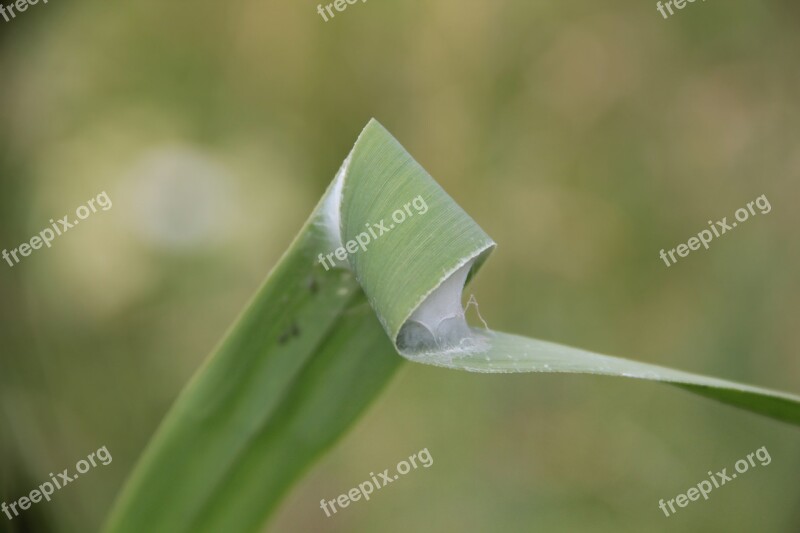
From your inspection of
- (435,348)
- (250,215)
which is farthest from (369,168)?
(250,215)

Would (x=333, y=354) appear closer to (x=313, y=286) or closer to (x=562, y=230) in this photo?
(x=313, y=286)

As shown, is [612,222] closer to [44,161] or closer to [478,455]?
[478,455]

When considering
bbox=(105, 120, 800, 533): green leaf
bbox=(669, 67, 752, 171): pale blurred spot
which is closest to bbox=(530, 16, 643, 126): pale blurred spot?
bbox=(669, 67, 752, 171): pale blurred spot

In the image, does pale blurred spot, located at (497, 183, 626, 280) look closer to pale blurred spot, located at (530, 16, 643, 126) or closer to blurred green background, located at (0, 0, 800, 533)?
blurred green background, located at (0, 0, 800, 533)

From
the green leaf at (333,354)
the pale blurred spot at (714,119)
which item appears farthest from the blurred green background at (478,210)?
the green leaf at (333,354)

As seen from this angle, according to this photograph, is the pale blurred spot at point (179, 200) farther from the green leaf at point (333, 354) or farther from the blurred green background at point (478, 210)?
the green leaf at point (333, 354)

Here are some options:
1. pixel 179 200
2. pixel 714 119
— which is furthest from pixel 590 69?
pixel 179 200
